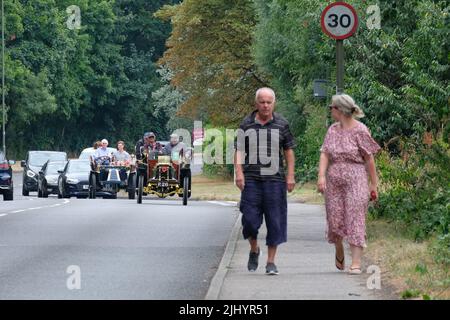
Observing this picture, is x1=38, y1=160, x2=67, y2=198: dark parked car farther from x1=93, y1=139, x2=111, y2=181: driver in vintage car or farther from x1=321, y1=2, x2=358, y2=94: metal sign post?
x1=321, y1=2, x2=358, y2=94: metal sign post

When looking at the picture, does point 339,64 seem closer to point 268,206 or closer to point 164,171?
point 268,206

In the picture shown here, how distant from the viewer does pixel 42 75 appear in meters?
88.3

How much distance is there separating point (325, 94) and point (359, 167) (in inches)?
353

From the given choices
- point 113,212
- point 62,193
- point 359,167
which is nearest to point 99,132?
point 62,193

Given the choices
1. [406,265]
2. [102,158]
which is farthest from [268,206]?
[102,158]

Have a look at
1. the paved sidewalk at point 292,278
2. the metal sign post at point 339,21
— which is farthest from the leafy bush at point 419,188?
the metal sign post at point 339,21

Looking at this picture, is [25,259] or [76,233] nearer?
[25,259]

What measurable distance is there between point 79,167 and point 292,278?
31926 millimetres

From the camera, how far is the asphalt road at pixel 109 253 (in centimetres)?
1345

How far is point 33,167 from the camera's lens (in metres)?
53.9

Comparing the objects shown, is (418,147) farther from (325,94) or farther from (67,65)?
(67,65)

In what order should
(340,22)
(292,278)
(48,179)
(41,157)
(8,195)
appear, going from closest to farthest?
(292,278), (340,22), (8,195), (48,179), (41,157)

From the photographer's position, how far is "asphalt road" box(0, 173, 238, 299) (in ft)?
44.1

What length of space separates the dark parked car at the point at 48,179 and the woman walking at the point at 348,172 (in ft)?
113
